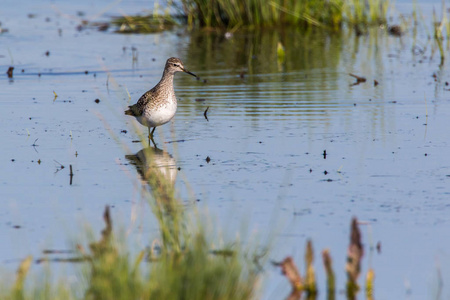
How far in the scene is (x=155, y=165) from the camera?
8.73 m

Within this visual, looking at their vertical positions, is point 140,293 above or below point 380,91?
below

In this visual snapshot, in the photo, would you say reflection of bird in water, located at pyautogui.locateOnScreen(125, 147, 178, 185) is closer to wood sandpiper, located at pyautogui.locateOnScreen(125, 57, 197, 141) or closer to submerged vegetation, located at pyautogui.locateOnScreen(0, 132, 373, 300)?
wood sandpiper, located at pyautogui.locateOnScreen(125, 57, 197, 141)

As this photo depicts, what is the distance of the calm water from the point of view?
21.7 ft

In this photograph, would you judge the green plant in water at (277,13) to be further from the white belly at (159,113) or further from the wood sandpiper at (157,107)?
the white belly at (159,113)

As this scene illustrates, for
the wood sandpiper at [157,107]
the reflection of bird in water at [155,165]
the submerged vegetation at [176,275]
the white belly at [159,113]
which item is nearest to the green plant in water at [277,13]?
the wood sandpiper at [157,107]

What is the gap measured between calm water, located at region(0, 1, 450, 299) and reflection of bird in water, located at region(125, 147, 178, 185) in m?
0.06

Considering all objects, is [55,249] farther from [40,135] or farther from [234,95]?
[234,95]

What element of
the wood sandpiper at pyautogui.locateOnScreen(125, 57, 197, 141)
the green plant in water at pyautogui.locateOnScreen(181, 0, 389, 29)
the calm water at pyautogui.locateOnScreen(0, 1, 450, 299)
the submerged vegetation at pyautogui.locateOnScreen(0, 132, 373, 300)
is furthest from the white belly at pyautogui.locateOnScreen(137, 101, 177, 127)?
the green plant in water at pyautogui.locateOnScreen(181, 0, 389, 29)

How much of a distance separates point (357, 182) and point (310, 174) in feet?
1.77

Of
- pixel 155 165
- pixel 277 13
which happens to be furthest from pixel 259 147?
pixel 277 13

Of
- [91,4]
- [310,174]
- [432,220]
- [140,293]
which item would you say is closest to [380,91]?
[310,174]

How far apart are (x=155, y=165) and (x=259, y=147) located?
4.83 ft

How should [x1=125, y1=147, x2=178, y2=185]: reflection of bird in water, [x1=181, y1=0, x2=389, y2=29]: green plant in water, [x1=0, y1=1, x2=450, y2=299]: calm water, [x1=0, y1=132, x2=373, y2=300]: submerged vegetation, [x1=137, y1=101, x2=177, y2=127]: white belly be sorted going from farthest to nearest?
1. [x1=181, y1=0, x2=389, y2=29]: green plant in water
2. [x1=137, y1=101, x2=177, y2=127]: white belly
3. [x1=125, y1=147, x2=178, y2=185]: reflection of bird in water
4. [x1=0, y1=1, x2=450, y2=299]: calm water
5. [x1=0, y1=132, x2=373, y2=300]: submerged vegetation

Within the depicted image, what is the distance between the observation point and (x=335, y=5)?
63.9ft
